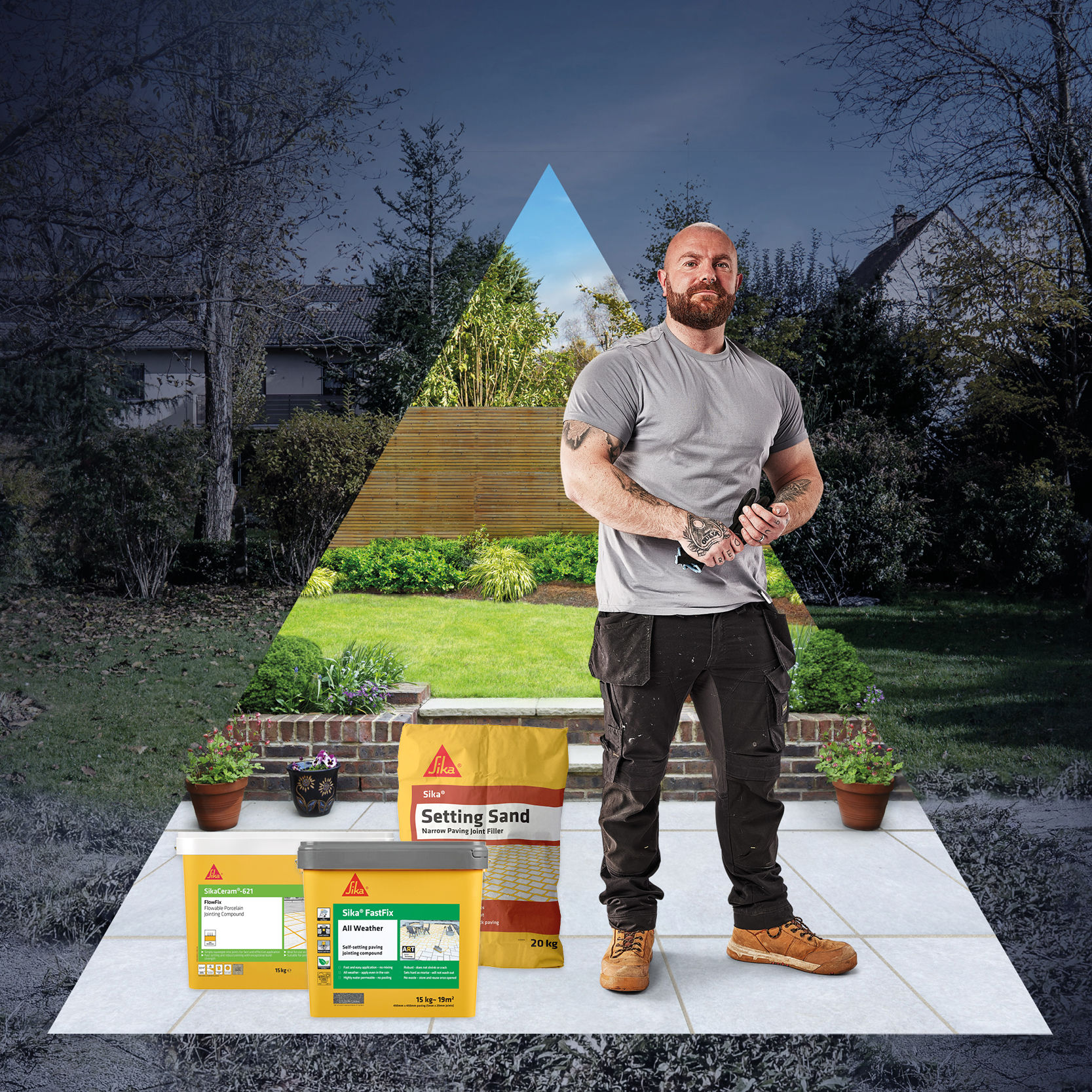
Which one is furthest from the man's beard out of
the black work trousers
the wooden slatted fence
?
the wooden slatted fence

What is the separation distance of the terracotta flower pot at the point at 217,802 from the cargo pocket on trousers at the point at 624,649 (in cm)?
161

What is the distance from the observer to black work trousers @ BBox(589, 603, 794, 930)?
6.00 ft

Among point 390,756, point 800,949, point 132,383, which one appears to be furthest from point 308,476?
point 800,949

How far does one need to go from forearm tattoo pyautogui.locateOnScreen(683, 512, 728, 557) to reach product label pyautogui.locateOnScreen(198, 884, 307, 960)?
1.11 m

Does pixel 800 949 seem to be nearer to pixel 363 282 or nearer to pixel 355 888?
pixel 355 888

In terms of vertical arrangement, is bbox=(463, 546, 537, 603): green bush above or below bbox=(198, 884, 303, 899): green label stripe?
above

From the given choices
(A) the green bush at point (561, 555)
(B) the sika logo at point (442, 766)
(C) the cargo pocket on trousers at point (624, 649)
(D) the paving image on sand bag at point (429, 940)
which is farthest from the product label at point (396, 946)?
(A) the green bush at point (561, 555)

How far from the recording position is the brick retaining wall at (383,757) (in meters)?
3.17

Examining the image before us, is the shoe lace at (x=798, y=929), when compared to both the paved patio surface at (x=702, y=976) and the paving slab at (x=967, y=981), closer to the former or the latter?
the paved patio surface at (x=702, y=976)

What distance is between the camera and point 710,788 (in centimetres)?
324

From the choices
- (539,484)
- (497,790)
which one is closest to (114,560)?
(497,790)

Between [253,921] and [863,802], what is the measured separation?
1915mm

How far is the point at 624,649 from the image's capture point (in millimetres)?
1832

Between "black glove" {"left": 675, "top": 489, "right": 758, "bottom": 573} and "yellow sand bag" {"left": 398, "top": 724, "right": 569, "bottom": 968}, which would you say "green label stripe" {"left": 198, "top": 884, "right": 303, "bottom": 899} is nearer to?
"yellow sand bag" {"left": 398, "top": 724, "right": 569, "bottom": 968}
